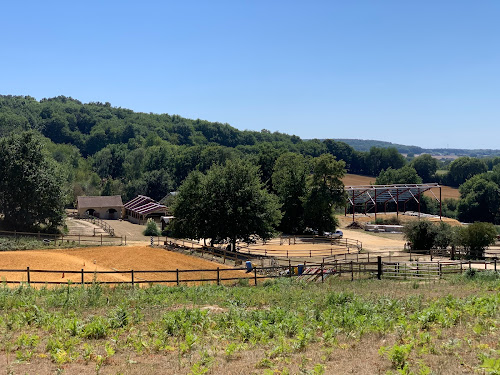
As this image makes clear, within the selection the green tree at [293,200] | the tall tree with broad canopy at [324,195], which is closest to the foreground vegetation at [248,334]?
the tall tree with broad canopy at [324,195]

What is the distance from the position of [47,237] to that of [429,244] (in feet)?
125

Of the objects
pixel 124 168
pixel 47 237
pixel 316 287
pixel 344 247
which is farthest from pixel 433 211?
pixel 316 287

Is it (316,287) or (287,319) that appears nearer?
(287,319)

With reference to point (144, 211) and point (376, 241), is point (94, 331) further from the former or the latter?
point (144, 211)

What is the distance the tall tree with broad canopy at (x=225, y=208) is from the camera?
46.0 m

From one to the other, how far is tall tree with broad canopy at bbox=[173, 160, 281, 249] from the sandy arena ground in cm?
482

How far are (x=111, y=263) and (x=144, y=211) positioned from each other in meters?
43.4

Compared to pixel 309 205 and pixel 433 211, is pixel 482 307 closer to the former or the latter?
pixel 309 205

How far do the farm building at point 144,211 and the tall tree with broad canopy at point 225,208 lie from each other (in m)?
31.4

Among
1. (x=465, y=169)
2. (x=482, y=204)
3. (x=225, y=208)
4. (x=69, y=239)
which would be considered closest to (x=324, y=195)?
(x=225, y=208)

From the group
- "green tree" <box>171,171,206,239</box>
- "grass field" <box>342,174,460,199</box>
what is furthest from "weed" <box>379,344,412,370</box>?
"grass field" <box>342,174,460,199</box>

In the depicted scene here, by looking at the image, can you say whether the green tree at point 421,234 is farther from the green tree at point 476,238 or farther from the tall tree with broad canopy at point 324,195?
the tall tree with broad canopy at point 324,195

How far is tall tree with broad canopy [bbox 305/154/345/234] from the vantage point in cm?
6312

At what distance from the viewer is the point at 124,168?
132 metres
